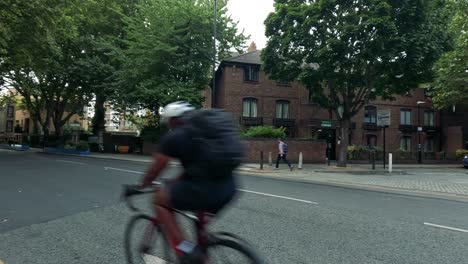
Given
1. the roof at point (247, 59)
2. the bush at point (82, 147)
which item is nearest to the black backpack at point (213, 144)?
the roof at point (247, 59)

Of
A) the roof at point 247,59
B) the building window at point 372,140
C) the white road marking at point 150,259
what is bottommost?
the white road marking at point 150,259

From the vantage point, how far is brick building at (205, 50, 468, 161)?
35031 mm

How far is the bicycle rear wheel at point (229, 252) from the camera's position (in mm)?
3238

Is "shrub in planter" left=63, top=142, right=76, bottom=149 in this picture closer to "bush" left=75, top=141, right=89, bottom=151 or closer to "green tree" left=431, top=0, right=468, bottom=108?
"bush" left=75, top=141, right=89, bottom=151

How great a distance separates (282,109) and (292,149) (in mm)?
8717

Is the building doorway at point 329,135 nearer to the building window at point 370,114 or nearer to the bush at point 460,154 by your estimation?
the building window at point 370,114

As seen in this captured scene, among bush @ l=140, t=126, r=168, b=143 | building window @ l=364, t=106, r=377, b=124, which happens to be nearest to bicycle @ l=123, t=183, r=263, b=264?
bush @ l=140, t=126, r=168, b=143

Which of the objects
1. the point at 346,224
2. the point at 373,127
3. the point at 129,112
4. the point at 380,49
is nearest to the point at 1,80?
the point at 129,112

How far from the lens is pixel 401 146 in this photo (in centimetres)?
4103

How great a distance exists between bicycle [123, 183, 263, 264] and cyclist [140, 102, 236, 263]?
0.13 m

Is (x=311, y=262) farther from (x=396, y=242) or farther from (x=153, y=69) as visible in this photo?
(x=153, y=69)

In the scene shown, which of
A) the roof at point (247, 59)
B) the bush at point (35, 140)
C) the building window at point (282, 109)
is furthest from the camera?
the bush at point (35, 140)

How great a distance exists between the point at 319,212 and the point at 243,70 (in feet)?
90.0

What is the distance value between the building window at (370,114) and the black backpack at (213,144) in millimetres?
37631
